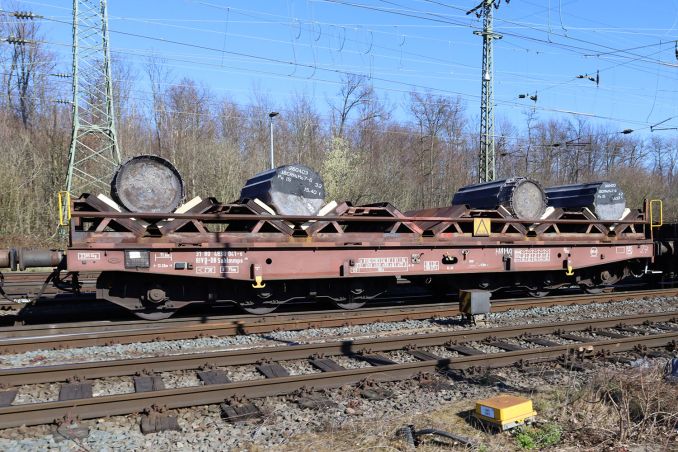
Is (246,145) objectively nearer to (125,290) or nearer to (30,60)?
(30,60)

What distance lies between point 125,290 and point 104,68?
710 inches

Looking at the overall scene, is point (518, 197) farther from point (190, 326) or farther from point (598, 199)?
point (190, 326)

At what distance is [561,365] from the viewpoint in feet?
23.1

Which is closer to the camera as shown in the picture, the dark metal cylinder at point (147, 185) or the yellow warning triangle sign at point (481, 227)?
the dark metal cylinder at point (147, 185)

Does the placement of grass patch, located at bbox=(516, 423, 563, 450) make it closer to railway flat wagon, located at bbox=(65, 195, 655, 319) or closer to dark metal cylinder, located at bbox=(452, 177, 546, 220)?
railway flat wagon, located at bbox=(65, 195, 655, 319)

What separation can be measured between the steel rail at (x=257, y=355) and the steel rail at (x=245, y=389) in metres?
1.09

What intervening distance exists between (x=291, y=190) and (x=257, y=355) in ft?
12.6

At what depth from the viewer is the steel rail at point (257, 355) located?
605 centimetres

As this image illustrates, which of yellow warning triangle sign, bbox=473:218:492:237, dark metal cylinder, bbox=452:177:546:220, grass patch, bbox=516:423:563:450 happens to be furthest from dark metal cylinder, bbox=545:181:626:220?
grass patch, bbox=516:423:563:450

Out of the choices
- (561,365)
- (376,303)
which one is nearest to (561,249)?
(376,303)

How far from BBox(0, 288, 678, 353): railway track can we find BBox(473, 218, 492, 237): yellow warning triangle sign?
156cm

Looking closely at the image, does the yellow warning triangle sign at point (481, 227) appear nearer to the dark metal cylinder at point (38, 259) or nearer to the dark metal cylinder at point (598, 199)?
the dark metal cylinder at point (598, 199)

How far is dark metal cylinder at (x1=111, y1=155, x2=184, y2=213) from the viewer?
8930 mm

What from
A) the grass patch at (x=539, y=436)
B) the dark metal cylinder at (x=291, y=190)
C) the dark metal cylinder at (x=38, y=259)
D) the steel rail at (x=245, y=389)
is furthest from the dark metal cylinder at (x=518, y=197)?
the dark metal cylinder at (x=38, y=259)
